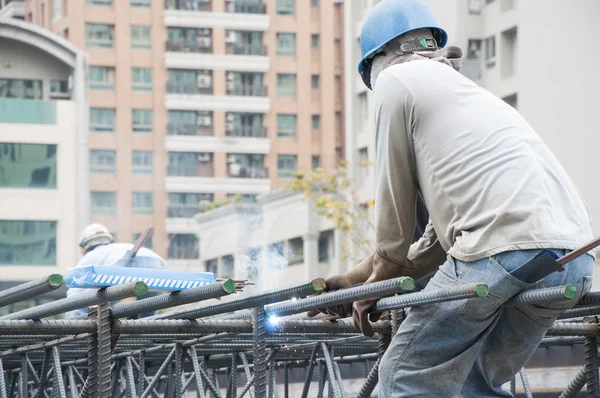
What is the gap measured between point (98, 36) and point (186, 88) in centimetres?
671

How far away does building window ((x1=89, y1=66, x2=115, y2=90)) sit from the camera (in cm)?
9106

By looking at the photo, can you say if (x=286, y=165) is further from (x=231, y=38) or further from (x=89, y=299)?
(x=89, y=299)

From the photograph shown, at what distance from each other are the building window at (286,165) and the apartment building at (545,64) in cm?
4446

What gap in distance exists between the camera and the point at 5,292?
17.6 ft

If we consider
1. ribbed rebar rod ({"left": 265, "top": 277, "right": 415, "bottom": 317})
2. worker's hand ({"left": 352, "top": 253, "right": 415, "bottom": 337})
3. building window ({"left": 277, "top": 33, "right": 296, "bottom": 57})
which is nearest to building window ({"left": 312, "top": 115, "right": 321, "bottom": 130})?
building window ({"left": 277, "top": 33, "right": 296, "bottom": 57})

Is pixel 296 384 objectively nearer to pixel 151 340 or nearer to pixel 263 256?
pixel 151 340

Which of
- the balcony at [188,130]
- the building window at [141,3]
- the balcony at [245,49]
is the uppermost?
the building window at [141,3]

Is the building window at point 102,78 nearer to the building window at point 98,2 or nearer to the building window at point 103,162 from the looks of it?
the building window at point 98,2

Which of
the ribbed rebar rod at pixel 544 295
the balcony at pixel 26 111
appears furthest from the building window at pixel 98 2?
the ribbed rebar rod at pixel 544 295

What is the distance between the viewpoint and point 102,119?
90.3 metres

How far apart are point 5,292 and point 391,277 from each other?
160 cm

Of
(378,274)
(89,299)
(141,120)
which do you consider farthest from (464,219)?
(141,120)

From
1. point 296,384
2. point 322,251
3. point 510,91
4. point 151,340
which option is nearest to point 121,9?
point 322,251

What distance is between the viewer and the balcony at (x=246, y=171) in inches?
3590
